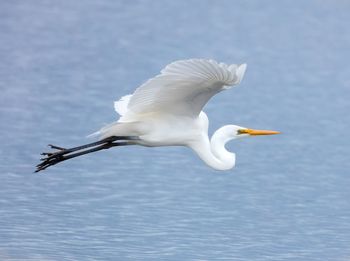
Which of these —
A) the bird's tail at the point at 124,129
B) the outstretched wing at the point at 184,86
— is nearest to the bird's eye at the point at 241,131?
the outstretched wing at the point at 184,86

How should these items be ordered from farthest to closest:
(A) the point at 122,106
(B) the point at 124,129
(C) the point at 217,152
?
(A) the point at 122,106 < (C) the point at 217,152 < (B) the point at 124,129

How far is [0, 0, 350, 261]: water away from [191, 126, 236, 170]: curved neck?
0.53m

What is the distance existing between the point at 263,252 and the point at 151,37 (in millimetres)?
4722

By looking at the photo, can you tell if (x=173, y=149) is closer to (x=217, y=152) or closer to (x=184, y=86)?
(x=217, y=152)

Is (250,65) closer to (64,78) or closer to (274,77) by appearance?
(274,77)

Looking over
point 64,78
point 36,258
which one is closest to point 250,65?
point 64,78

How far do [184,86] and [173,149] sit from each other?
2.78 meters

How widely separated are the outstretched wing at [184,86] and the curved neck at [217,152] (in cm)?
21

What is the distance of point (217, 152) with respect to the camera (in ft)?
21.4

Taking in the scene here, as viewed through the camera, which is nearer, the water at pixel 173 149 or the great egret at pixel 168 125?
the great egret at pixel 168 125

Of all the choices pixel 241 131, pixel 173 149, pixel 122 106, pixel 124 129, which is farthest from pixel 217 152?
pixel 173 149

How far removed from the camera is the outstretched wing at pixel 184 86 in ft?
18.4

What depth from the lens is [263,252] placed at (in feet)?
21.7

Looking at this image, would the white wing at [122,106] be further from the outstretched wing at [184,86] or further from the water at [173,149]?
the water at [173,149]
